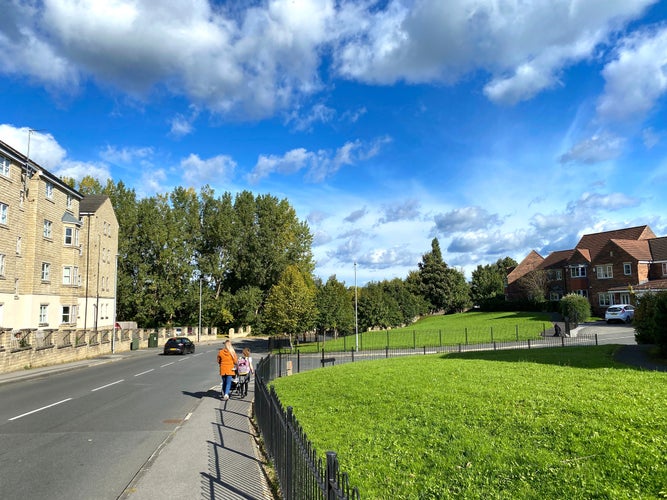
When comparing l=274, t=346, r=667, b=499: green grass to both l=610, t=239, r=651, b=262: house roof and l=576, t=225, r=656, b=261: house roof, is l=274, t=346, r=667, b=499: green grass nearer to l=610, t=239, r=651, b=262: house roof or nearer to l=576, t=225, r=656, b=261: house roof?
l=610, t=239, r=651, b=262: house roof

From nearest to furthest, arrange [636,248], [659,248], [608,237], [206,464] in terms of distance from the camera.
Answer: [206,464] < [659,248] < [636,248] < [608,237]

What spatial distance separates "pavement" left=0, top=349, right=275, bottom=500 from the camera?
6.56 metres

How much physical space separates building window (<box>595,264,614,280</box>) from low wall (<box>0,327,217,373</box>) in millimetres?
52794

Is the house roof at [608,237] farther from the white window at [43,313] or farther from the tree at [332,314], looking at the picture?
the white window at [43,313]

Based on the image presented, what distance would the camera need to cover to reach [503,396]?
33.5 ft

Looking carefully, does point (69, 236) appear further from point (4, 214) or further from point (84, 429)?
point (84, 429)

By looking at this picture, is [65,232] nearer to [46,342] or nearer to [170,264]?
[46,342]

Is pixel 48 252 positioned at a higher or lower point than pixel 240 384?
higher

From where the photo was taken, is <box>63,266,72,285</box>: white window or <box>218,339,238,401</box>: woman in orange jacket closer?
<box>218,339,238,401</box>: woman in orange jacket

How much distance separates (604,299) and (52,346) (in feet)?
184

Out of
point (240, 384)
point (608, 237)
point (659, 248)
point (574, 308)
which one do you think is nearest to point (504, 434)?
point (240, 384)

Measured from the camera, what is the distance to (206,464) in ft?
25.7

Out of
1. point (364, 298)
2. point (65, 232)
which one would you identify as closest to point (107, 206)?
point (65, 232)

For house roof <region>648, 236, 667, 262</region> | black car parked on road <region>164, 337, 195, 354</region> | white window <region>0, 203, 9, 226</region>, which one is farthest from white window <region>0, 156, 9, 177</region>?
house roof <region>648, 236, 667, 262</region>
